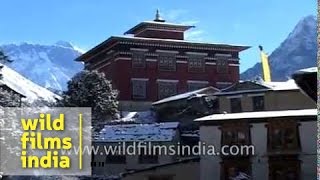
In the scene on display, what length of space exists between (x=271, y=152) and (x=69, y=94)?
14875 mm

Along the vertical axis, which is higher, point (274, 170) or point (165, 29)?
point (165, 29)

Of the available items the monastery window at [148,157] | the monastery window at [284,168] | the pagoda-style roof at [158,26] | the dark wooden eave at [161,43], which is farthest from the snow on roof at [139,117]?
the monastery window at [284,168]

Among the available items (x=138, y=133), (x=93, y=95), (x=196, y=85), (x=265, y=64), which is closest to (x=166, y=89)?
(x=196, y=85)

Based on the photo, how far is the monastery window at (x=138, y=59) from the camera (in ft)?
143

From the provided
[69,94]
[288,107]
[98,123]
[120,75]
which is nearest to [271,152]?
[288,107]

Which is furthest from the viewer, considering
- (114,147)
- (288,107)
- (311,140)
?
(288,107)

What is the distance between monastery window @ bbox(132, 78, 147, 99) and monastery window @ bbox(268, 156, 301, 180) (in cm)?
2004

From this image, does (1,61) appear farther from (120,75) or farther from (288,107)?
(288,107)

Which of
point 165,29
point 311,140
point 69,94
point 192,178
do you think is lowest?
point 192,178

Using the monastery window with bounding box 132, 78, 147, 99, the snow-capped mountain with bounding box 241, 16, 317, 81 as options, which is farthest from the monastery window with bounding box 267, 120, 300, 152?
the snow-capped mountain with bounding box 241, 16, 317, 81

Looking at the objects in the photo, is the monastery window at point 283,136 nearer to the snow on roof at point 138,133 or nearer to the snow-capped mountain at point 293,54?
the snow on roof at point 138,133

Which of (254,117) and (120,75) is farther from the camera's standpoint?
(120,75)

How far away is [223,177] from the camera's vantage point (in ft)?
81.6

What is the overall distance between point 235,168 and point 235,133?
4.98 ft
